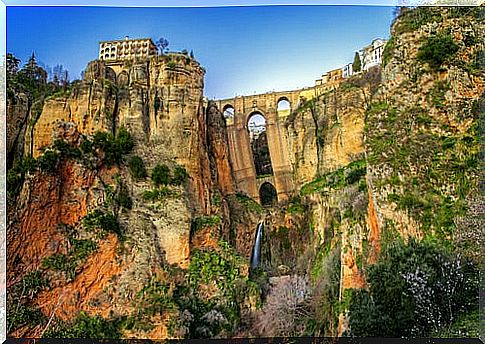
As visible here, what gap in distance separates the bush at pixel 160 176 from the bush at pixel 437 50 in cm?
421

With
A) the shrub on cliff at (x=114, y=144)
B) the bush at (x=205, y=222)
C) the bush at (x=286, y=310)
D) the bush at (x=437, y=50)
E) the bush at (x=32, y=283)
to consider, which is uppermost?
the bush at (x=437, y=50)

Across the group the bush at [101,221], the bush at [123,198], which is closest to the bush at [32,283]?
the bush at [101,221]

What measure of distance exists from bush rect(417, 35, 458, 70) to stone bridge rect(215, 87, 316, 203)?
2.84 m

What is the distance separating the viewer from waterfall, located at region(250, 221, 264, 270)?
7855mm

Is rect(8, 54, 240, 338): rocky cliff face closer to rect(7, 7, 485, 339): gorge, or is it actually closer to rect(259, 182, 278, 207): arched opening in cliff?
rect(7, 7, 485, 339): gorge

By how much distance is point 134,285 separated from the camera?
22.6 ft

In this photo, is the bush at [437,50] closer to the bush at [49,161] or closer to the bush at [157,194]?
the bush at [157,194]

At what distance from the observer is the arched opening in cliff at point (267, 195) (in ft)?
28.0

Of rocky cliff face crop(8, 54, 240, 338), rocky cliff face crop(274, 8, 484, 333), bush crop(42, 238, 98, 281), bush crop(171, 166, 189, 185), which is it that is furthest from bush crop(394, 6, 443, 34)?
bush crop(42, 238, 98, 281)

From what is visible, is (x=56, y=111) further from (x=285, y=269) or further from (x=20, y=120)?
(x=285, y=269)

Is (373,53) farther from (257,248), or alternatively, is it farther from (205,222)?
(205,222)

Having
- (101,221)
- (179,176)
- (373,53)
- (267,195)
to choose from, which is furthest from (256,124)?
(101,221)

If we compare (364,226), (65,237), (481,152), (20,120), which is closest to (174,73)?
(20,120)

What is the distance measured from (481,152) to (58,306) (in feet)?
17.5
